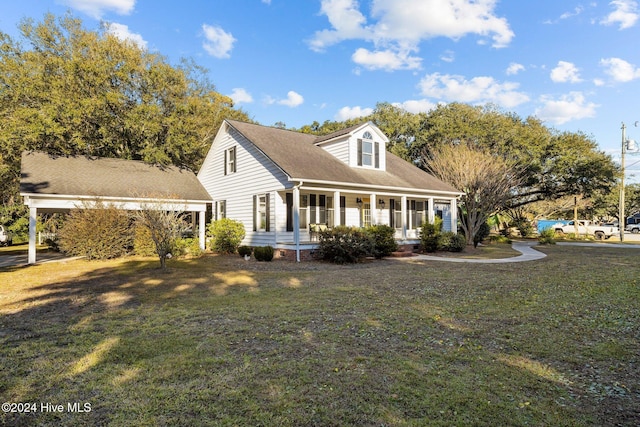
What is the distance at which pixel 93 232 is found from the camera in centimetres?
1419

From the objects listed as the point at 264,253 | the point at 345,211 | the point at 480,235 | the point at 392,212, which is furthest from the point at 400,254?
the point at 480,235

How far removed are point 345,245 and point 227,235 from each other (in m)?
6.51

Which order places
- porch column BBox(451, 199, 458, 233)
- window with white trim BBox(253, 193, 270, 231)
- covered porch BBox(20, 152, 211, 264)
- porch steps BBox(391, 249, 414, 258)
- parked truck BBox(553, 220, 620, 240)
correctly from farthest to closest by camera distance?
parked truck BBox(553, 220, 620, 240) < porch column BBox(451, 199, 458, 233) < porch steps BBox(391, 249, 414, 258) < window with white trim BBox(253, 193, 270, 231) < covered porch BBox(20, 152, 211, 264)

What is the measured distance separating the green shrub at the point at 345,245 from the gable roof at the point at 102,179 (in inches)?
295

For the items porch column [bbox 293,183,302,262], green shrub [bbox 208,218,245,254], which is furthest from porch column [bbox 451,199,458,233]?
green shrub [bbox 208,218,245,254]

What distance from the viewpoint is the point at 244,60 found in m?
20.4

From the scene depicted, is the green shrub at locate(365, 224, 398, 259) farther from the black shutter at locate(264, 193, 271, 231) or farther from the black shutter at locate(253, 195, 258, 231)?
the black shutter at locate(253, 195, 258, 231)

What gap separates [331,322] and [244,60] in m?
18.5

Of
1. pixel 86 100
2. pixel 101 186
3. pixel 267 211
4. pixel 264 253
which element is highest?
pixel 86 100

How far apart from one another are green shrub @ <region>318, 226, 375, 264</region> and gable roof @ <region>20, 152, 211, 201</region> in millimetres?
7496

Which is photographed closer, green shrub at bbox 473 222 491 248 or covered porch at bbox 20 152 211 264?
covered porch at bbox 20 152 211 264

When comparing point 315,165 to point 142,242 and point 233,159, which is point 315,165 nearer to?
point 233,159

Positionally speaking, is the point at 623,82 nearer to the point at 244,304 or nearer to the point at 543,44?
the point at 543,44

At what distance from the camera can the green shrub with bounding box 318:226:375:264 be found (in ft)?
44.8
